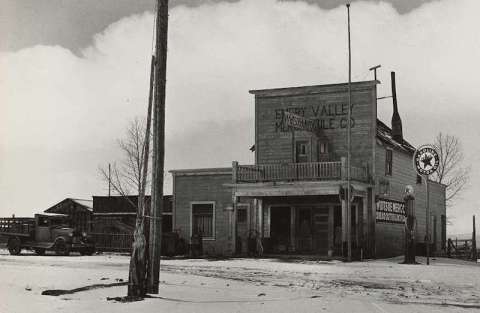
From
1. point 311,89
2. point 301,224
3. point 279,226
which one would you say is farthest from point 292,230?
point 311,89

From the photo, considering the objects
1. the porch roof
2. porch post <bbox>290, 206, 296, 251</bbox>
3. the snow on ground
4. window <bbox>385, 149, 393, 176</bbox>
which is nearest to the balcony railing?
the porch roof

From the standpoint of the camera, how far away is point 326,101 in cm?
2986

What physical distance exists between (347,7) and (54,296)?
20107mm

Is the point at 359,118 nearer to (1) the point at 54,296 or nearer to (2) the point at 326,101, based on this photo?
(2) the point at 326,101

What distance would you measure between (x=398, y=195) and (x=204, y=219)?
9.30 m

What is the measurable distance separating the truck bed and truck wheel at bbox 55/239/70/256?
1.57 m

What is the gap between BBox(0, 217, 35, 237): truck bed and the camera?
97.5 ft

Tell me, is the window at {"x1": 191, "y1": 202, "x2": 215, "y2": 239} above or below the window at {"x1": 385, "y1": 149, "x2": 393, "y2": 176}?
below

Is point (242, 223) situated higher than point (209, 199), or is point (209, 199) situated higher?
point (209, 199)

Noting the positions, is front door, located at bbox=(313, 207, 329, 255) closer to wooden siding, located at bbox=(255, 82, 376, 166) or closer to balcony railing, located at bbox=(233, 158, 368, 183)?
wooden siding, located at bbox=(255, 82, 376, 166)

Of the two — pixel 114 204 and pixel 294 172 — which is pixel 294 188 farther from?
pixel 114 204

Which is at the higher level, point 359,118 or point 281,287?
point 359,118

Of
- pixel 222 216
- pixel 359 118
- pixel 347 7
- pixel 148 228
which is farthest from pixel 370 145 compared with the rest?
pixel 148 228

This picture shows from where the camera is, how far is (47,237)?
29.5 metres
